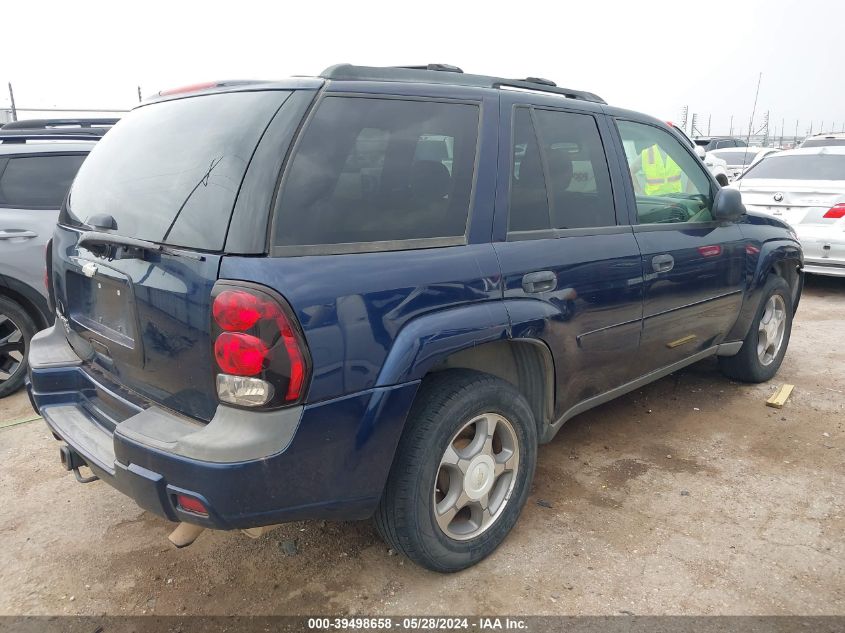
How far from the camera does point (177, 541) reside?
2.32 metres

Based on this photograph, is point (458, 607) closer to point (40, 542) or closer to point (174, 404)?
point (174, 404)

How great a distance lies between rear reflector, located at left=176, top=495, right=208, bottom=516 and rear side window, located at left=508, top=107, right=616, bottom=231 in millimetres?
1542

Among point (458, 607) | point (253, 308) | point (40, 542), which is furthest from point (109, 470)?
point (458, 607)

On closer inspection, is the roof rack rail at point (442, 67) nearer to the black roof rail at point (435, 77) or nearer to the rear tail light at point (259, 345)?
the black roof rail at point (435, 77)

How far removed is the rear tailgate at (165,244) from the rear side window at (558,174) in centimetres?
106

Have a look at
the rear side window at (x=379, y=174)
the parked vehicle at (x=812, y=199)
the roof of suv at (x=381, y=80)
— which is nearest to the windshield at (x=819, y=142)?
the parked vehicle at (x=812, y=199)

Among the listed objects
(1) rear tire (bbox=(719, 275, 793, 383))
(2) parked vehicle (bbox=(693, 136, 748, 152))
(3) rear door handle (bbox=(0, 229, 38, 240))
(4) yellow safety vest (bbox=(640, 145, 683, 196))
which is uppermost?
(4) yellow safety vest (bbox=(640, 145, 683, 196))

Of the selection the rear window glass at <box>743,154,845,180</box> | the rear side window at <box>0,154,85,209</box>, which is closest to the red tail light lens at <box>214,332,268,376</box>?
the rear side window at <box>0,154,85,209</box>

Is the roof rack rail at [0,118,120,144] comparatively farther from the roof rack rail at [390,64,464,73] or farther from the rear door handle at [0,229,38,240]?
the roof rack rail at [390,64,464,73]

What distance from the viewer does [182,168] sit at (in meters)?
2.23

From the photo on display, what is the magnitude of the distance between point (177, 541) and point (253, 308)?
0.99m

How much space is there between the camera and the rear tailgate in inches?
80.6

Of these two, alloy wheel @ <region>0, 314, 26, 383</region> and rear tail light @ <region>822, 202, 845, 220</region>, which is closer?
alloy wheel @ <region>0, 314, 26, 383</region>

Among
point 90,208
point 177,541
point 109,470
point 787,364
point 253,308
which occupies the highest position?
point 90,208
